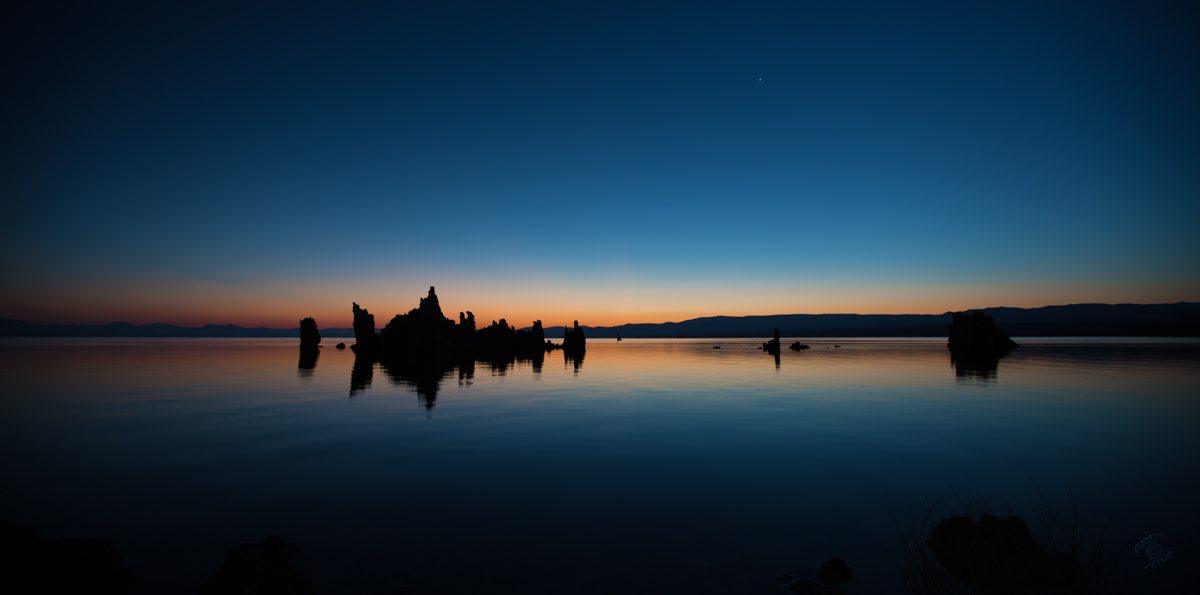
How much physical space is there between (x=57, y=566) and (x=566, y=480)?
23.1 feet

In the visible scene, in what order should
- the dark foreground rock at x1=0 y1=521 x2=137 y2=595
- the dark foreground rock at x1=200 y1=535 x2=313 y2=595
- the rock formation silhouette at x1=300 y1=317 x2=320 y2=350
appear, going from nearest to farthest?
the dark foreground rock at x1=0 y1=521 x2=137 y2=595 < the dark foreground rock at x1=200 y1=535 x2=313 y2=595 < the rock formation silhouette at x1=300 y1=317 x2=320 y2=350

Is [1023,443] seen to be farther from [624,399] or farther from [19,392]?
[19,392]

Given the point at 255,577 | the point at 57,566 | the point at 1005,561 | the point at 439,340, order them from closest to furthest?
1. the point at 57,566
2. the point at 255,577
3. the point at 1005,561
4. the point at 439,340

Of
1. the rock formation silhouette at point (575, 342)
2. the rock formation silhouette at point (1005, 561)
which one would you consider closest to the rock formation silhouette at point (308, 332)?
the rock formation silhouette at point (575, 342)

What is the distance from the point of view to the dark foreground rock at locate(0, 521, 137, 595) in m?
4.11

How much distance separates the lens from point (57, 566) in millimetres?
4820

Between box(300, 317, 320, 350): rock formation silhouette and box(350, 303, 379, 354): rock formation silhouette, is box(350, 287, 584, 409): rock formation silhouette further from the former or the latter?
box(300, 317, 320, 350): rock formation silhouette

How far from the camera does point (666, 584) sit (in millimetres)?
5723

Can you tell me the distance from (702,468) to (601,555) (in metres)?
4.88

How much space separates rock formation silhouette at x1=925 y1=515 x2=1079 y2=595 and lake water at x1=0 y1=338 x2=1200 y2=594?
3.12 ft

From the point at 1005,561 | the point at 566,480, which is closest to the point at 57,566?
the point at 566,480

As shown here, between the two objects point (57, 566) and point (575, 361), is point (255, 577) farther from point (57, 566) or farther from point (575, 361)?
point (575, 361)

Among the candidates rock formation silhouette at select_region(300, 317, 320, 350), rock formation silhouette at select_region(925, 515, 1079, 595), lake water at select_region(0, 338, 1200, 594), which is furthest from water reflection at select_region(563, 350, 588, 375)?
rock formation silhouette at select_region(300, 317, 320, 350)

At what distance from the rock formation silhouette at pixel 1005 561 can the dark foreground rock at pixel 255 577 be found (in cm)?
750
